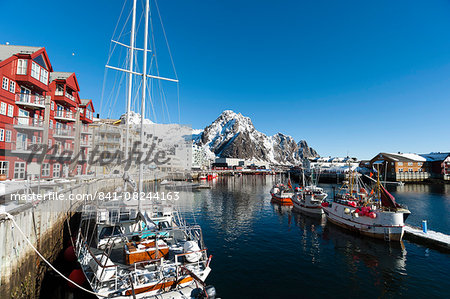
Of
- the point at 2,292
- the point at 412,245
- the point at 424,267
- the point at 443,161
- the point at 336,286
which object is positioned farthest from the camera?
the point at 443,161

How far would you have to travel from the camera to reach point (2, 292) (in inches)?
382

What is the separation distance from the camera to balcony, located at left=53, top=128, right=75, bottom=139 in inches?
1424

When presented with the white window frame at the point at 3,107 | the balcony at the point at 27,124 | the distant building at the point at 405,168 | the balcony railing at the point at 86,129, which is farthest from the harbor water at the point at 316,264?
the distant building at the point at 405,168

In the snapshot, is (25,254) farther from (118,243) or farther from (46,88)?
(46,88)

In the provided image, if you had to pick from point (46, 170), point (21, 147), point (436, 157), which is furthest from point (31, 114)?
point (436, 157)

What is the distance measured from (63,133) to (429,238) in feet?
177

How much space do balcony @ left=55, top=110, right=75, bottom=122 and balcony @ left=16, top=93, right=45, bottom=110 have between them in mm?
6867

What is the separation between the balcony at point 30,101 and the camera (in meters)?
28.1

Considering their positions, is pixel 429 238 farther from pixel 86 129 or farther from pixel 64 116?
pixel 86 129

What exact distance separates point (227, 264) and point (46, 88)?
120 feet

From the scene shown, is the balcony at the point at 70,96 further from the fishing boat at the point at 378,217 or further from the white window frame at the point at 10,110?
the fishing boat at the point at 378,217

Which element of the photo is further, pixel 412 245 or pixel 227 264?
pixel 412 245

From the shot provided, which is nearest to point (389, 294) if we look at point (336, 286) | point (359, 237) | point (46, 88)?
point (336, 286)

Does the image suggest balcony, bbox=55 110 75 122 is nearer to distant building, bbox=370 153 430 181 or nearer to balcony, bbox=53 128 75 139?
balcony, bbox=53 128 75 139
